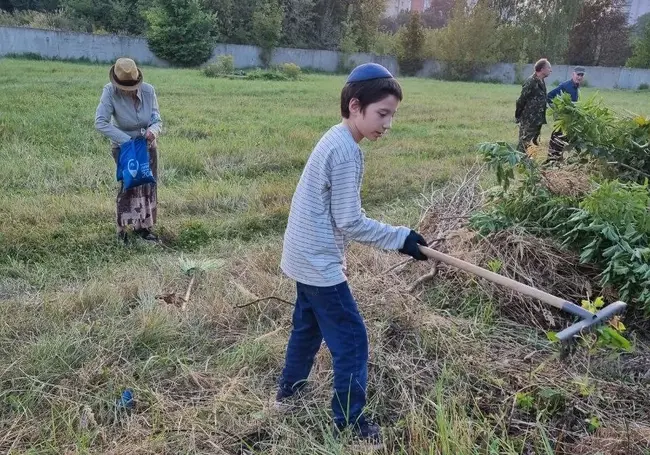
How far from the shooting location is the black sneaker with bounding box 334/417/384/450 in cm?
229

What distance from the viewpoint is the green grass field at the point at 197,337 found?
234cm

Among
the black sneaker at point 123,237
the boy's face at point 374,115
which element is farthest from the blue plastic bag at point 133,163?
the boy's face at point 374,115

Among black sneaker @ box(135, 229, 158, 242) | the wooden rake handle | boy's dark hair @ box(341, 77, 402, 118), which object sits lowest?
black sneaker @ box(135, 229, 158, 242)

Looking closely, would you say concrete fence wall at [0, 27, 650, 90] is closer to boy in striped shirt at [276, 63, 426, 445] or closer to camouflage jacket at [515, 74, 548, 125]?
camouflage jacket at [515, 74, 548, 125]

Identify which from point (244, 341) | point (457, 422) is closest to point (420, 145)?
point (244, 341)

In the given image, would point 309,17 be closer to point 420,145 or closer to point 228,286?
point 420,145

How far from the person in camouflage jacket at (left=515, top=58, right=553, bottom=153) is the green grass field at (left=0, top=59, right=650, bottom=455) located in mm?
2595

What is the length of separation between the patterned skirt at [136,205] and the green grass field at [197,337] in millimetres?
209

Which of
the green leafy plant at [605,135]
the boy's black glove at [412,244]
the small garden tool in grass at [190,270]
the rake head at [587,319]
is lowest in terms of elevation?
the small garden tool in grass at [190,270]

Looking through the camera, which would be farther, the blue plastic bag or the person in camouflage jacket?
the person in camouflage jacket

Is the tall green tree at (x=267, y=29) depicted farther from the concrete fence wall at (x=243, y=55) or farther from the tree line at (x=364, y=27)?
the concrete fence wall at (x=243, y=55)

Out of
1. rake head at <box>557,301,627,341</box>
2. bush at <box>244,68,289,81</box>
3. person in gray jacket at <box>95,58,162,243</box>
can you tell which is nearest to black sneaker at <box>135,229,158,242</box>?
person in gray jacket at <box>95,58,162,243</box>

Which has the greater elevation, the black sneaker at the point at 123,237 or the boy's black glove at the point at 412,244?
the boy's black glove at the point at 412,244

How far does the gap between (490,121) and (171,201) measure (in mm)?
10043
